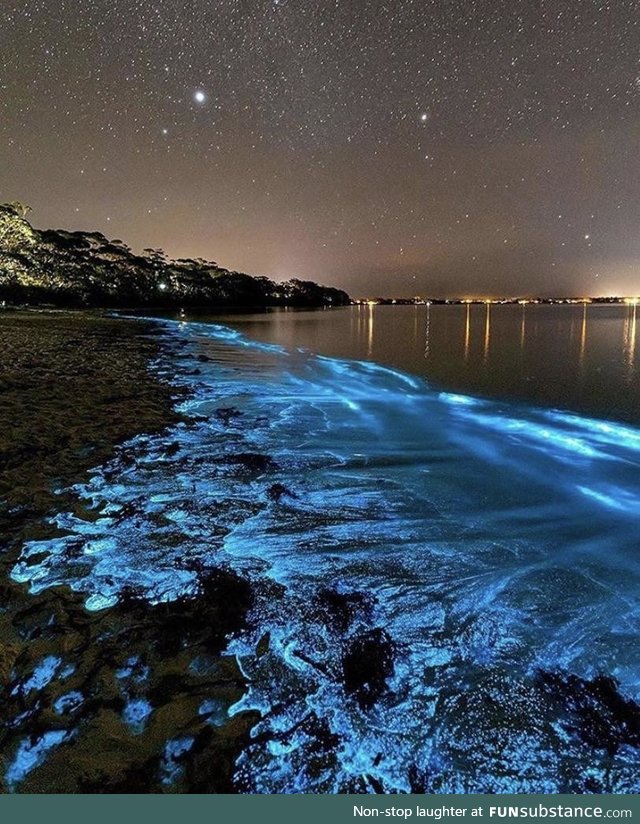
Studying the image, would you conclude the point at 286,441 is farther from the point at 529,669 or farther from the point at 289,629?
the point at 529,669

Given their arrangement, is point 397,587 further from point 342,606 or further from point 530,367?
point 530,367

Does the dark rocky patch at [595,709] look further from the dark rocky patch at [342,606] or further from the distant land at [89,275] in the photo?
the distant land at [89,275]

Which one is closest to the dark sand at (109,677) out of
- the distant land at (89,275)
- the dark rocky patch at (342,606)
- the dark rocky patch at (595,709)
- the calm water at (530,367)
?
the dark rocky patch at (342,606)

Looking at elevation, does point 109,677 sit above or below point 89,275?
below

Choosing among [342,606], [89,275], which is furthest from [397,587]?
[89,275]

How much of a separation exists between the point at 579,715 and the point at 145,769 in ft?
8.17

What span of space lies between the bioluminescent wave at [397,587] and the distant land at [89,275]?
7741 cm

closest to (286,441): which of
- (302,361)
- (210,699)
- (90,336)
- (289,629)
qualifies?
(289,629)

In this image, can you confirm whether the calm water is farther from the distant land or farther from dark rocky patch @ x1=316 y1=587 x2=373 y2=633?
the distant land

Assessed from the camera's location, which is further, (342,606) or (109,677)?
(342,606)

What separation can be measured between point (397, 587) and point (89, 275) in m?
92.1

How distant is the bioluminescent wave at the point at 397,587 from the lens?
95.3 inches

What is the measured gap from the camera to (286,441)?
26.6 feet

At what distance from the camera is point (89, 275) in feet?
265
